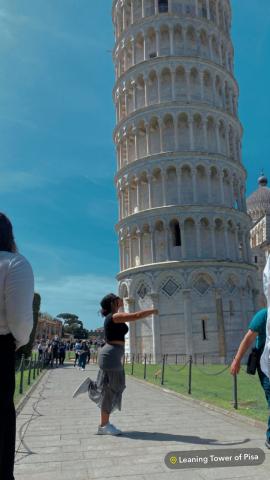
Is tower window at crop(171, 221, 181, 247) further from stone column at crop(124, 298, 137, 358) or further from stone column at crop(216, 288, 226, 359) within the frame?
stone column at crop(124, 298, 137, 358)

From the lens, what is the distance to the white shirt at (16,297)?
131 inches

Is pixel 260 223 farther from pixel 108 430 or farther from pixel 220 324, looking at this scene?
pixel 108 430

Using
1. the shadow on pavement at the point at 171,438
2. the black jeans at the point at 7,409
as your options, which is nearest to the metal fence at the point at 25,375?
the shadow on pavement at the point at 171,438

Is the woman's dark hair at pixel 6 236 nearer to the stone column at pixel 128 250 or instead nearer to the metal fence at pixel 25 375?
the metal fence at pixel 25 375

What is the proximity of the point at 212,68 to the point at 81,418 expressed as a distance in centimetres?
3686

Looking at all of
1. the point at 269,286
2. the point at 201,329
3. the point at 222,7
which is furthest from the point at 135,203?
the point at 269,286

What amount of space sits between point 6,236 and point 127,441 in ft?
12.5

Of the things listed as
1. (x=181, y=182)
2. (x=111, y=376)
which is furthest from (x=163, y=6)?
(x=111, y=376)

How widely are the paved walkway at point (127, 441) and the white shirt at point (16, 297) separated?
206 cm

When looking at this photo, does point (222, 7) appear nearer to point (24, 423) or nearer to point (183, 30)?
point (183, 30)

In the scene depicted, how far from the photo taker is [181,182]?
36.4 meters

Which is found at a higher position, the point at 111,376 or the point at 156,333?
the point at 156,333

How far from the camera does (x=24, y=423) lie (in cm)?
783

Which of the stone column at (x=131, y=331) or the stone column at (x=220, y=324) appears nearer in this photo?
the stone column at (x=220, y=324)
